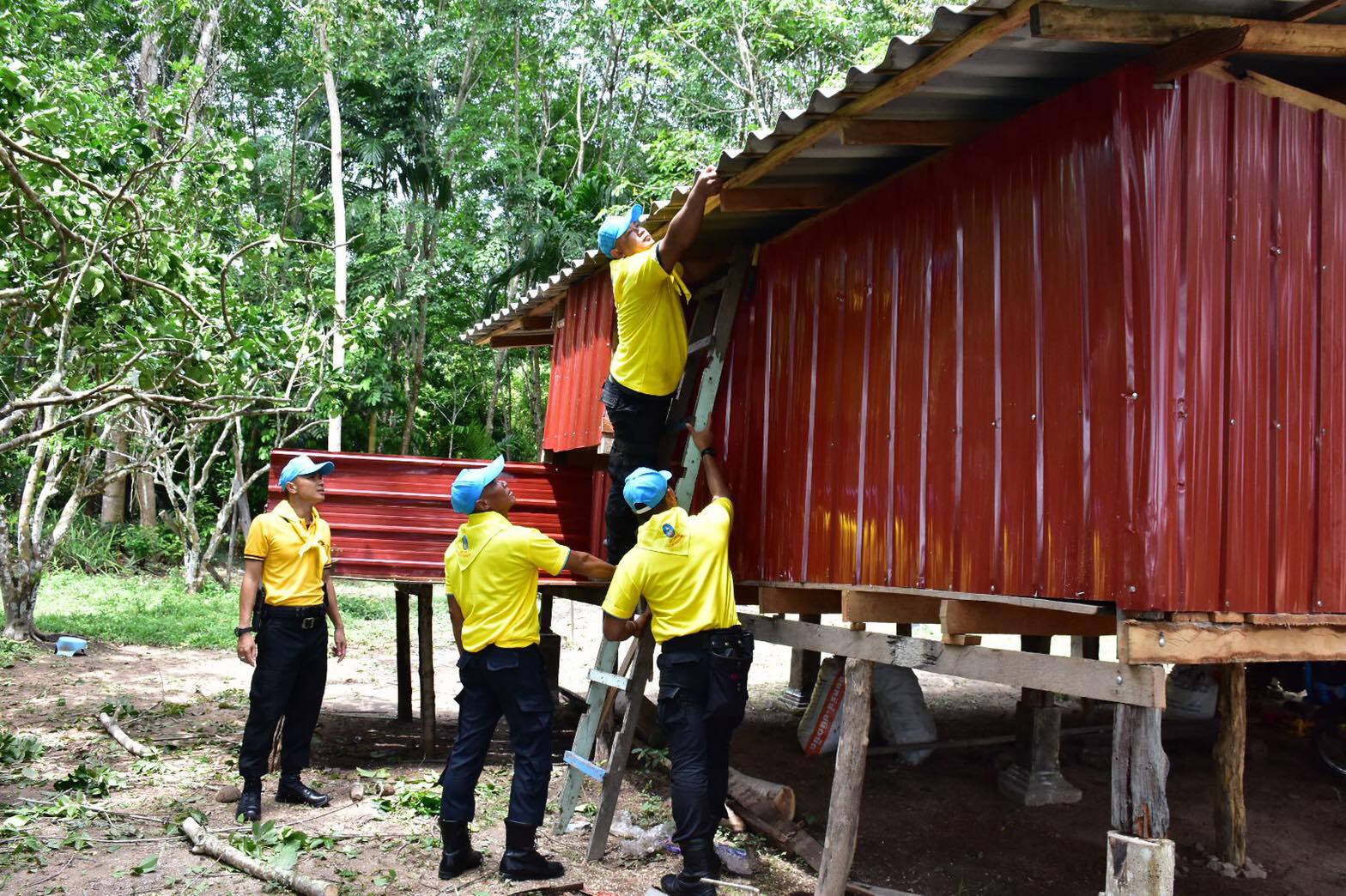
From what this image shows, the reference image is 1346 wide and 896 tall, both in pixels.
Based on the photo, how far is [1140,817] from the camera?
14.0ft

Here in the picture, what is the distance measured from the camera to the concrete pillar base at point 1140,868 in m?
4.06

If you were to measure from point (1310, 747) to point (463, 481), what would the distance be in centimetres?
808

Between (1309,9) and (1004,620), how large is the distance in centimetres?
282

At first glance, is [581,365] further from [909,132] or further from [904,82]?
[904,82]

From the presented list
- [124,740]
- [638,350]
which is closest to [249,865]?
[124,740]

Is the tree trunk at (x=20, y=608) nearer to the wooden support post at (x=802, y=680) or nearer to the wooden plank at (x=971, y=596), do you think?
the wooden support post at (x=802, y=680)

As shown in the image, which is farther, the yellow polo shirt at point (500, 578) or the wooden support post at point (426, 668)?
the wooden support post at point (426, 668)

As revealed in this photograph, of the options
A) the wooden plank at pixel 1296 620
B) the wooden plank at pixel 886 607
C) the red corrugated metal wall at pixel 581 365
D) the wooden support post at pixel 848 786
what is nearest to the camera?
the wooden plank at pixel 1296 620

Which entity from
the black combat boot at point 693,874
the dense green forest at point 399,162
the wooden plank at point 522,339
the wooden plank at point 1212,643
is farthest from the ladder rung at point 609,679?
the dense green forest at point 399,162

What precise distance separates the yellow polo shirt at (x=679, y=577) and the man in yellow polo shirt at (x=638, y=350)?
2.33 feet

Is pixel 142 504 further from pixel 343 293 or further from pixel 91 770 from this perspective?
pixel 91 770

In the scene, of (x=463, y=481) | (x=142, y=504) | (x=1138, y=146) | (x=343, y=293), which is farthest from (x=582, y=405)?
(x=142, y=504)

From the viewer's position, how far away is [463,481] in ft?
20.5

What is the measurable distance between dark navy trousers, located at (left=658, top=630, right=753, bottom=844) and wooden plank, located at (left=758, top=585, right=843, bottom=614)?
2.24ft
